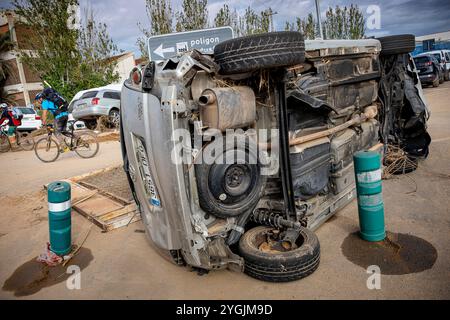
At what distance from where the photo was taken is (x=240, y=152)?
2930 millimetres

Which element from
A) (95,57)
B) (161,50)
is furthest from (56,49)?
(161,50)

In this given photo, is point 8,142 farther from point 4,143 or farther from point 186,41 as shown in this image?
point 186,41

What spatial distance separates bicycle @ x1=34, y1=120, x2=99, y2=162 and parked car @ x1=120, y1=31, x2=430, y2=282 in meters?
6.81

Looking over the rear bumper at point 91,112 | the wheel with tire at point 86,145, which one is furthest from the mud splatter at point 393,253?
the rear bumper at point 91,112

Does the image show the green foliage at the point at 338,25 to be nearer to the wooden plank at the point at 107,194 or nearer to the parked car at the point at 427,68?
the parked car at the point at 427,68

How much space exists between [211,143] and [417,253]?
7.14ft

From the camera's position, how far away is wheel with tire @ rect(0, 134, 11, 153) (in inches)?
509

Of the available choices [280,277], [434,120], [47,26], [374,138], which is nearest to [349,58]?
[374,138]

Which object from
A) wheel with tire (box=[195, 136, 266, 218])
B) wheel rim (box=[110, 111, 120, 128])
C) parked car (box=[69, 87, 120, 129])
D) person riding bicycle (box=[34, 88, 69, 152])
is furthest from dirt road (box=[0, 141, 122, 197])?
wheel with tire (box=[195, 136, 266, 218])

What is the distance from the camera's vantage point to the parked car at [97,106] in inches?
593

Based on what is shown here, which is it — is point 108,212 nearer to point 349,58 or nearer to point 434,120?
point 349,58

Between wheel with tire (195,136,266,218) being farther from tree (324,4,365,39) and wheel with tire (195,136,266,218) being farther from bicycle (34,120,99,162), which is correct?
tree (324,4,365,39)

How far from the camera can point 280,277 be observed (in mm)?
2906

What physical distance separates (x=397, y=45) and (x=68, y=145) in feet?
27.6
